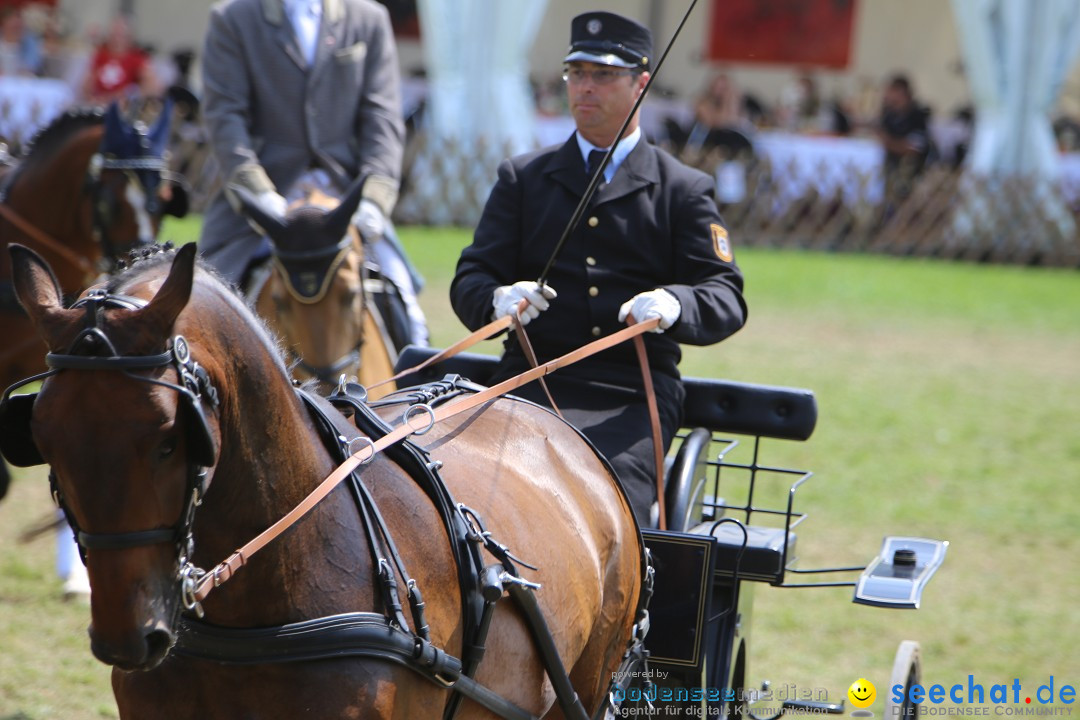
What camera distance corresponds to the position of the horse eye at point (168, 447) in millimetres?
1960

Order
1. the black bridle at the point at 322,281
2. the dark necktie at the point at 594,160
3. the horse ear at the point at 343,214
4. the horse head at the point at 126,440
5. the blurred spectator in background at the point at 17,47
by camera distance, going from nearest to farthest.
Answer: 1. the horse head at the point at 126,440
2. the dark necktie at the point at 594,160
3. the black bridle at the point at 322,281
4. the horse ear at the point at 343,214
5. the blurred spectator in background at the point at 17,47

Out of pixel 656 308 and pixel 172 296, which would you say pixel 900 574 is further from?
pixel 172 296

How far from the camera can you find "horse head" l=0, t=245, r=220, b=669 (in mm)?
1913

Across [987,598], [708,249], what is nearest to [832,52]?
[987,598]

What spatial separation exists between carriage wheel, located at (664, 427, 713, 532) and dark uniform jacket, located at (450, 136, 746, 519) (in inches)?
3.3

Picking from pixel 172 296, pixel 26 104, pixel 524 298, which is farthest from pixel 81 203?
pixel 26 104

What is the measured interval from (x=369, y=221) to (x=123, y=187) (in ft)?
4.01

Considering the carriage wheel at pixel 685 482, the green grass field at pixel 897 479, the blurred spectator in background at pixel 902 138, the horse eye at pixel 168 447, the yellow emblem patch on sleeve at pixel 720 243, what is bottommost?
the green grass field at pixel 897 479

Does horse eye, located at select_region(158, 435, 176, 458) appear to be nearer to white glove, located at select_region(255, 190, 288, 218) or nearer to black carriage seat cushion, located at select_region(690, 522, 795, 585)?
black carriage seat cushion, located at select_region(690, 522, 795, 585)

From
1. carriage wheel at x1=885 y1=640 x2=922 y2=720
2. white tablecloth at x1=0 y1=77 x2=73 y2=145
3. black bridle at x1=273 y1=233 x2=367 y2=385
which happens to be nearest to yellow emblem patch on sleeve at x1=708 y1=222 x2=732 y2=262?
carriage wheel at x1=885 y1=640 x2=922 y2=720

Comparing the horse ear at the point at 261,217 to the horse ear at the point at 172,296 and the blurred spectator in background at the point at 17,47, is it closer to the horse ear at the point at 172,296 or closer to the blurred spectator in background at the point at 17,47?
the horse ear at the point at 172,296

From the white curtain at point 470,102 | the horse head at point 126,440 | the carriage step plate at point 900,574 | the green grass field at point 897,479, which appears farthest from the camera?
the white curtain at point 470,102

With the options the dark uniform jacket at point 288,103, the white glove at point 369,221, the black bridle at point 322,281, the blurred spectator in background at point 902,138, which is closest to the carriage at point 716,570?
the black bridle at point 322,281

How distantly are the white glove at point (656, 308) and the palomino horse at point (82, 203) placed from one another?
3116mm
